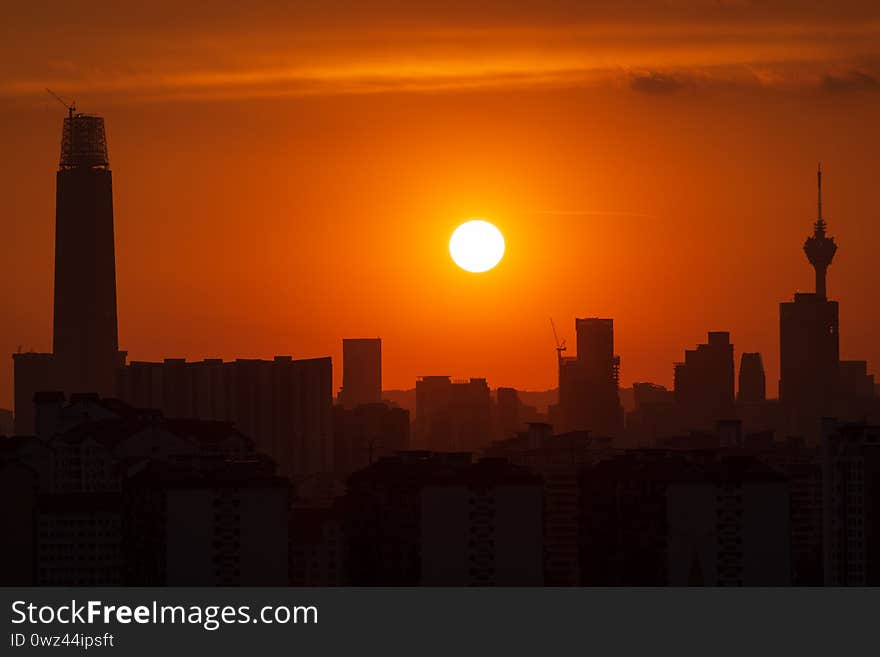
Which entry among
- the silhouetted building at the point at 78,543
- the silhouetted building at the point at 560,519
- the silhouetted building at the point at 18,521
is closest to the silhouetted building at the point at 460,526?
the silhouetted building at the point at 560,519

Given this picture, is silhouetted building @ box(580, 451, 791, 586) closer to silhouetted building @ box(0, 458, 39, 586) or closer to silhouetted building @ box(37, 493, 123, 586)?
silhouetted building @ box(37, 493, 123, 586)

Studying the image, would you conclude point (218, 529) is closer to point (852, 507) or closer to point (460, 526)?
point (460, 526)

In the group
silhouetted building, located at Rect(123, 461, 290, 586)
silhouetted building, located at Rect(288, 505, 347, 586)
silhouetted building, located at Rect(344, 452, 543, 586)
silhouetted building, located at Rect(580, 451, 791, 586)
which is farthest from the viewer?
silhouetted building, located at Rect(288, 505, 347, 586)

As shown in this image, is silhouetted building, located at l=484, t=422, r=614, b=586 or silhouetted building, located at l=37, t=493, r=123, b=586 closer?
silhouetted building, located at l=37, t=493, r=123, b=586

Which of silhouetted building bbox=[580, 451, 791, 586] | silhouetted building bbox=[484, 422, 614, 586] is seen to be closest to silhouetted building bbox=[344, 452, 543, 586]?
silhouetted building bbox=[580, 451, 791, 586]

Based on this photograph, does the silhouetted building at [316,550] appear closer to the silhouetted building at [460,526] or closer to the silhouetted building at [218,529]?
the silhouetted building at [460,526]
